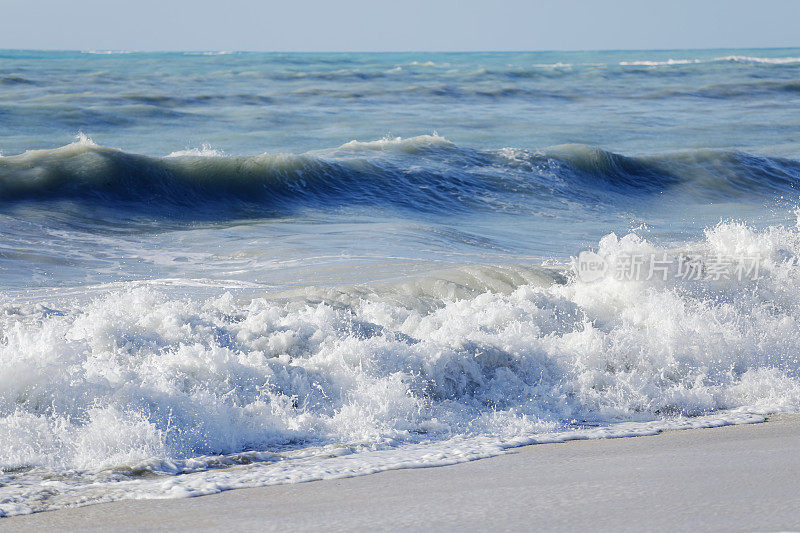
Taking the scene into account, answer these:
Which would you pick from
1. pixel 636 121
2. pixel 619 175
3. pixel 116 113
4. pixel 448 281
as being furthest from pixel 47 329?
pixel 636 121

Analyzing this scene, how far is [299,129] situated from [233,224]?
39.1 ft

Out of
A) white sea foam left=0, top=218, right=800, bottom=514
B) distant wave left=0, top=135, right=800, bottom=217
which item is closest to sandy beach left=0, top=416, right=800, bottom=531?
white sea foam left=0, top=218, right=800, bottom=514

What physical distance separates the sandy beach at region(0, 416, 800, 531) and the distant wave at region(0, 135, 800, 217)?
9811mm

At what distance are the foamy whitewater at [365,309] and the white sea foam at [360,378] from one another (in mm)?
16

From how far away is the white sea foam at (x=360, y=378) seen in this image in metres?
4.11

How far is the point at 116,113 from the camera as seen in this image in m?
25.3

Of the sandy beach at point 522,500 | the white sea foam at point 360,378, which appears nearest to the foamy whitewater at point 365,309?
the white sea foam at point 360,378

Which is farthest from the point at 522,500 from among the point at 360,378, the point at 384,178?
the point at 384,178

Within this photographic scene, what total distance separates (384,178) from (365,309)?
934 cm

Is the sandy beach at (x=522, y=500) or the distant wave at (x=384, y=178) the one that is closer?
the sandy beach at (x=522, y=500)

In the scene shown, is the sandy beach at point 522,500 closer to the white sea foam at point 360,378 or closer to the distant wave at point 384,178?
the white sea foam at point 360,378

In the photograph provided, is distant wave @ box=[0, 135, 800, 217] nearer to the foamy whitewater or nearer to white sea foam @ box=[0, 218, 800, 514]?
the foamy whitewater

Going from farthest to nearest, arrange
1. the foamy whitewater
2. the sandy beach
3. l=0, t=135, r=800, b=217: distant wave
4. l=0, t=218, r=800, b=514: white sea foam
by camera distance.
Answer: l=0, t=135, r=800, b=217: distant wave
the foamy whitewater
l=0, t=218, r=800, b=514: white sea foam
the sandy beach

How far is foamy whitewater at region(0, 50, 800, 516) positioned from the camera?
4.34 metres
